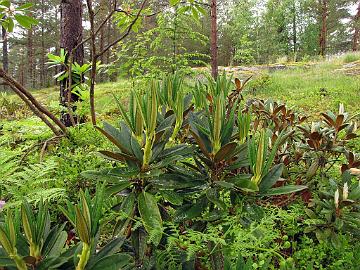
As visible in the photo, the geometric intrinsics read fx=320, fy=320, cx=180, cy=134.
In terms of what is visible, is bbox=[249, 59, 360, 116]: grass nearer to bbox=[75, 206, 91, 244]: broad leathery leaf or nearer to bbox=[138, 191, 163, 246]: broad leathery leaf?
bbox=[138, 191, 163, 246]: broad leathery leaf

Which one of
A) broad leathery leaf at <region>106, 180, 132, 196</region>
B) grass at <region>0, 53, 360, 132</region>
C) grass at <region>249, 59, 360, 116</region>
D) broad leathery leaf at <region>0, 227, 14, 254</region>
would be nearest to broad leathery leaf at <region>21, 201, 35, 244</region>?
broad leathery leaf at <region>0, 227, 14, 254</region>

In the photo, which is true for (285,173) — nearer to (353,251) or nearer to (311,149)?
(311,149)

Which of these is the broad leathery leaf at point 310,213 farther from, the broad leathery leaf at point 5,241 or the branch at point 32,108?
the branch at point 32,108

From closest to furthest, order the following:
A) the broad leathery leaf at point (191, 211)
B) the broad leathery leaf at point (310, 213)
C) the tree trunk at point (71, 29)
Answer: the broad leathery leaf at point (191, 211)
the broad leathery leaf at point (310, 213)
the tree trunk at point (71, 29)

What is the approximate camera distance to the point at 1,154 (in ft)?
4.15

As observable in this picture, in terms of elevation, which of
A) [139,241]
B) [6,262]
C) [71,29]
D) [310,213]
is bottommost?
[310,213]

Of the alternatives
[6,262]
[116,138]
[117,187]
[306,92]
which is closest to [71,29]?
[116,138]

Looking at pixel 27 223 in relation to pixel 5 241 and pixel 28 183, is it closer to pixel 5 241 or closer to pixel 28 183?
pixel 5 241

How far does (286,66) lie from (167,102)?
46.8 ft

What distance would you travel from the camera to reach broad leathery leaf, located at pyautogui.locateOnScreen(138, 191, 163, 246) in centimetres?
76

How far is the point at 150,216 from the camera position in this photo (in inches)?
31.3

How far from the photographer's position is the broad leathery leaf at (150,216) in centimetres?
76

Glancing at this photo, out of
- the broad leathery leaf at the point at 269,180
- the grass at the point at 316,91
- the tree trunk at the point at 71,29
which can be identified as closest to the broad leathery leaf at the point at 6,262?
the broad leathery leaf at the point at 269,180

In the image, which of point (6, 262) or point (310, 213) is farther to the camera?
point (310, 213)
